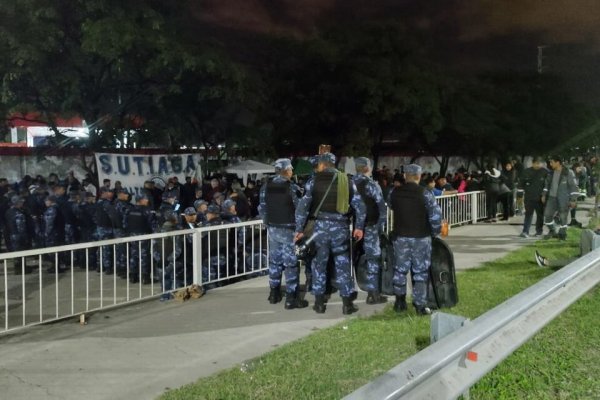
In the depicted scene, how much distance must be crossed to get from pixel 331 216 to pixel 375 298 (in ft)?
4.14

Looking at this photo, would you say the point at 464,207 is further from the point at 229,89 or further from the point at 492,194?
the point at 229,89

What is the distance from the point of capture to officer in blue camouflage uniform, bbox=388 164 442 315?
6.65m

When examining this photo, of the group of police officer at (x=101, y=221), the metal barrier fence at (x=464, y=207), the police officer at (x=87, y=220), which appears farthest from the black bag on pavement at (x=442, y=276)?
the metal barrier fence at (x=464, y=207)

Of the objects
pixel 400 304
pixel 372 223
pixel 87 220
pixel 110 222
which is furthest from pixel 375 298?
pixel 87 220

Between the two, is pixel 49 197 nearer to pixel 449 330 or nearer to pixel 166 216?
pixel 166 216

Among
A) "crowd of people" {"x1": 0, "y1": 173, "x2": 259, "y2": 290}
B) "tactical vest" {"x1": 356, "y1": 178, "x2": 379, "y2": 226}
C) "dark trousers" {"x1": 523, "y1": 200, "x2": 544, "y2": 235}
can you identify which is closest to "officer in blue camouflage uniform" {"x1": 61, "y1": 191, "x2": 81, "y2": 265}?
"crowd of people" {"x1": 0, "y1": 173, "x2": 259, "y2": 290}

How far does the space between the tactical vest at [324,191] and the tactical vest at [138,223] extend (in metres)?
3.70

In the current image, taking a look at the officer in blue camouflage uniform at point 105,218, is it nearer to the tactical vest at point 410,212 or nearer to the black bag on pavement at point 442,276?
the tactical vest at point 410,212

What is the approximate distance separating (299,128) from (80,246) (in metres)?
18.0

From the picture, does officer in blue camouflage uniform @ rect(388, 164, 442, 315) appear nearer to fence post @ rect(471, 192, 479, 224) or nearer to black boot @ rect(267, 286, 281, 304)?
black boot @ rect(267, 286, 281, 304)

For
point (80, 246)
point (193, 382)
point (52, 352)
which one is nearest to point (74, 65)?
point (80, 246)

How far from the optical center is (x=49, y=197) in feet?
36.6

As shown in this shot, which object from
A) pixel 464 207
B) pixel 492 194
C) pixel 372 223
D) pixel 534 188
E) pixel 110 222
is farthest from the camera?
pixel 492 194

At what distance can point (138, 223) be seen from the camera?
9656 millimetres
